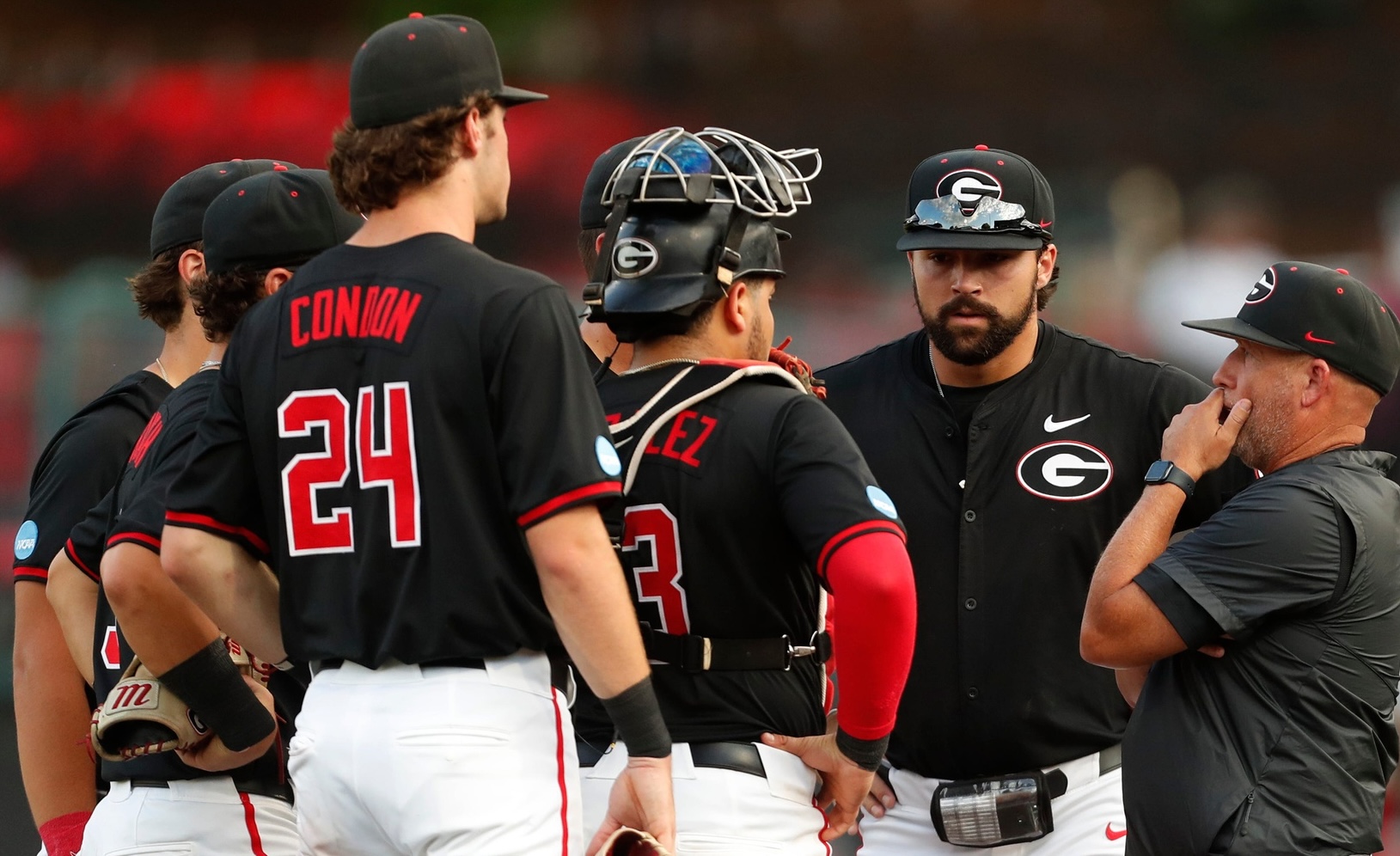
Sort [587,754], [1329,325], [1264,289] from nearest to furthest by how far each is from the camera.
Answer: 1. [587,754]
2. [1329,325]
3. [1264,289]

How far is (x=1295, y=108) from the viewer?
12797 mm

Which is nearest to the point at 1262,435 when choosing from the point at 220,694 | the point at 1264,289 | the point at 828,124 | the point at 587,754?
the point at 1264,289

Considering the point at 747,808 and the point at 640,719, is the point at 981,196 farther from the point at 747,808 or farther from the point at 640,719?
the point at 640,719

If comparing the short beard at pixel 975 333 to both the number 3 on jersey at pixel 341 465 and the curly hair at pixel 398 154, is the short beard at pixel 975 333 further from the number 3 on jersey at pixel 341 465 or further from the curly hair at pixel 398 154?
the number 3 on jersey at pixel 341 465

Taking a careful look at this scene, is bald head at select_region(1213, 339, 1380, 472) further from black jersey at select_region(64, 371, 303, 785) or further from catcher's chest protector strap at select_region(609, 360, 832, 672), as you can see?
black jersey at select_region(64, 371, 303, 785)

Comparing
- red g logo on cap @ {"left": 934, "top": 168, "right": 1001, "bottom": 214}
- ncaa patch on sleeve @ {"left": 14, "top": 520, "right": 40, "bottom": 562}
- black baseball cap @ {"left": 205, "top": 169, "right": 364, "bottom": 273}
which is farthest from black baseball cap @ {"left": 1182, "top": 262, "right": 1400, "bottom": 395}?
ncaa patch on sleeve @ {"left": 14, "top": 520, "right": 40, "bottom": 562}

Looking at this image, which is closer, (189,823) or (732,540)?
(732,540)

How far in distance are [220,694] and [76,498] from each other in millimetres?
1050

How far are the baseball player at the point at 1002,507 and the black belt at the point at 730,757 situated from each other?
3.13 ft

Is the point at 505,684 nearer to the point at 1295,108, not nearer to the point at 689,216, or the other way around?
the point at 689,216

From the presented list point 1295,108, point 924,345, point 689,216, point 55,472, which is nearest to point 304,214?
point 689,216

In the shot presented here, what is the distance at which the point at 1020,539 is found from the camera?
3.68 meters

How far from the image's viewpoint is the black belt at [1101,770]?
3568mm

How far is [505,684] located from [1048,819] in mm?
1634
